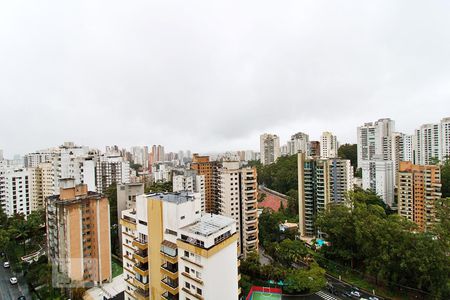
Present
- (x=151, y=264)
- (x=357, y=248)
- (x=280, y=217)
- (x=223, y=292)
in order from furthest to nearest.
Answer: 1. (x=280, y=217)
2. (x=357, y=248)
3. (x=151, y=264)
4. (x=223, y=292)

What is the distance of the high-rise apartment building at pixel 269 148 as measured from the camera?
142 ft

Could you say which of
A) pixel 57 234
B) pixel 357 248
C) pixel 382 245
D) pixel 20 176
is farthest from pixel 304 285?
pixel 20 176

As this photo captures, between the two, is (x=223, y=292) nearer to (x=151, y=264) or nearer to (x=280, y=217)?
(x=151, y=264)

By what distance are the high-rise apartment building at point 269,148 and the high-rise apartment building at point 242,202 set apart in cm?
2933

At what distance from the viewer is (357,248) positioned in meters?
13.2

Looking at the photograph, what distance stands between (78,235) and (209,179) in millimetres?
8508

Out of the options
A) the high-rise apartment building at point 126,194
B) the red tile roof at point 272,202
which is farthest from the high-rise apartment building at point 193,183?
the red tile roof at point 272,202

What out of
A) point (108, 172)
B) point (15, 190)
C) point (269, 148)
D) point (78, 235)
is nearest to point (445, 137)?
point (269, 148)

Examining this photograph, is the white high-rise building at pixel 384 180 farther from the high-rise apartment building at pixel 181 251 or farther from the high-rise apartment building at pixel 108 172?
the high-rise apartment building at pixel 108 172

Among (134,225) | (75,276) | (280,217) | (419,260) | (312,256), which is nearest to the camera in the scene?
(134,225)

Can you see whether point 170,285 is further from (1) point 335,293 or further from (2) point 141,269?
(1) point 335,293

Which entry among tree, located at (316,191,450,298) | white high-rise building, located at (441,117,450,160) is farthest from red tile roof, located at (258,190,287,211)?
white high-rise building, located at (441,117,450,160)

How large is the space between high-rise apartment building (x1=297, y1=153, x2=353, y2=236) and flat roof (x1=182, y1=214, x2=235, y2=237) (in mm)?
11965

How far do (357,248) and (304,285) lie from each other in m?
4.58
